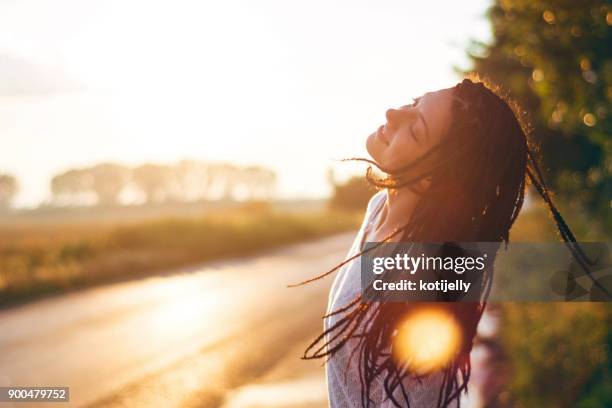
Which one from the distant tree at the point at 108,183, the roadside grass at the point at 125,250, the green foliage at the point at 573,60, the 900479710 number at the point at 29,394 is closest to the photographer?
the green foliage at the point at 573,60

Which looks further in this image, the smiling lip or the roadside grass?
the roadside grass

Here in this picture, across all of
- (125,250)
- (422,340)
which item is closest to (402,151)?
(422,340)

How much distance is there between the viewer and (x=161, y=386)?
746cm

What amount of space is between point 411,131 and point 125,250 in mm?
21328

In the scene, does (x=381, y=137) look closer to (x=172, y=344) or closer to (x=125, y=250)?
(x=172, y=344)

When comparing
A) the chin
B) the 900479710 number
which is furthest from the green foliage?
the 900479710 number

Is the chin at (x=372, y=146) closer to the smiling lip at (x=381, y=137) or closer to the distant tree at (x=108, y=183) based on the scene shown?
the smiling lip at (x=381, y=137)

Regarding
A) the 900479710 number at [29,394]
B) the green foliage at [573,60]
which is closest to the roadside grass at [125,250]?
the 900479710 number at [29,394]

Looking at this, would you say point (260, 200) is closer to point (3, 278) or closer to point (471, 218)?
point (3, 278)

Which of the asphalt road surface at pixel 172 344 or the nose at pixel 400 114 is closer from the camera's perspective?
the nose at pixel 400 114

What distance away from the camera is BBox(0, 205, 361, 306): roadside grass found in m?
15.7

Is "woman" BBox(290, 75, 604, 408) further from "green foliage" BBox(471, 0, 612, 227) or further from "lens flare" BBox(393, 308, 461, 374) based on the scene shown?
"green foliage" BBox(471, 0, 612, 227)

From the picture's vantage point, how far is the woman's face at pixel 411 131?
56.9 inches

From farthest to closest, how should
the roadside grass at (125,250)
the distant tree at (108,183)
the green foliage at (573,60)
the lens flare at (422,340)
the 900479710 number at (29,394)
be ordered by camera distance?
the distant tree at (108,183)
the roadside grass at (125,250)
the 900479710 number at (29,394)
the green foliage at (573,60)
the lens flare at (422,340)
